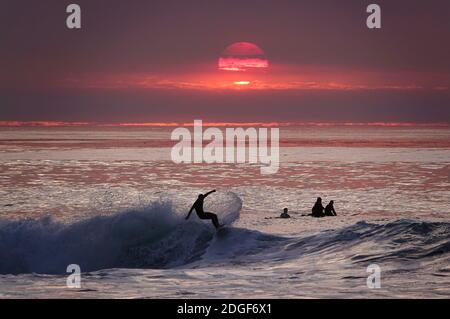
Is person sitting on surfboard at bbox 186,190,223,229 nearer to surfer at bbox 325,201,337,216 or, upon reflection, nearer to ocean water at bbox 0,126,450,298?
ocean water at bbox 0,126,450,298

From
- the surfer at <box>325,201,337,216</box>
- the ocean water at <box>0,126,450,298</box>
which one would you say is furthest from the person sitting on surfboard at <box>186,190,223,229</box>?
the surfer at <box>325,201,337,216</box>

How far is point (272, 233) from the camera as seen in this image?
1043 inches

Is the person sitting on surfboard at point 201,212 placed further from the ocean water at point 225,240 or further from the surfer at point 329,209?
the surfer at point 329,209

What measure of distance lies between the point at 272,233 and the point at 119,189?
60.9 feet

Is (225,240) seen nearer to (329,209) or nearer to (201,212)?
(201,212)

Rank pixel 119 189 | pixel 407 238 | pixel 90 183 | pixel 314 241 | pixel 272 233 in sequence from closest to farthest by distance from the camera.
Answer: pixel 407 238 < pixel 314 241 < pixel 272 233 < pixel 119 189 < pixel 90 183

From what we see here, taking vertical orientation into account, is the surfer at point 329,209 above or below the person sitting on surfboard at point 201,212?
below

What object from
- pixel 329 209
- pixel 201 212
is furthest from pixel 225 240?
pixel 329 209

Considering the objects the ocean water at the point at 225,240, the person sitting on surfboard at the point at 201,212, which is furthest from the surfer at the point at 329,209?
the person sitting on surfboard at the point at 201,212

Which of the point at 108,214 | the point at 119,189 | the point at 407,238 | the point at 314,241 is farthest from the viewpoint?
the point at 119,189

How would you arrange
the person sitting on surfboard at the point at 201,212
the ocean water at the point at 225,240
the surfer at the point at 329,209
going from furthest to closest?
the surfer at the point at 329,209 < the person sitting on surfboard at the point at 201,212 < the ocean water at the point at 225,240

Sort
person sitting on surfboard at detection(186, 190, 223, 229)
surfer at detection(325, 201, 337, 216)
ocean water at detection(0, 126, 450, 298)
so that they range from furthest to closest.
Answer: surfer at detection(325, 201, 337, 216) < person sitting on surfboard at detection(186, 190, 223, 229) < ocean water at detection(0, 126, 450, 298)
